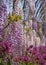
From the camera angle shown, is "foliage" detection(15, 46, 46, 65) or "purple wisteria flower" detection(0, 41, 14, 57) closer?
"purple wisteria flower" detection(0, 41, 14, 57)

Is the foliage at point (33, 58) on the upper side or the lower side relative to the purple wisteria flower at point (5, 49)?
lower

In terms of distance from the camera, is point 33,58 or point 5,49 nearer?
point 5,49

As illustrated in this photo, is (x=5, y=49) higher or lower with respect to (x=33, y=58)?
higher

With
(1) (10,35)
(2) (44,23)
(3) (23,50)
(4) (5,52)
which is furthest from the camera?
(2) (44,23)

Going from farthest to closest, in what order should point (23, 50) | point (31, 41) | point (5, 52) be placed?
point (31, 41)
point (23, 50)
point (5, 52)

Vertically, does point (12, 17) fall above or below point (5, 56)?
above

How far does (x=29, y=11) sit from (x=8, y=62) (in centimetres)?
314

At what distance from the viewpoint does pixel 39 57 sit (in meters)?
3.63

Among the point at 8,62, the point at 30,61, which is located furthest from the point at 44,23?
the point at 8,62

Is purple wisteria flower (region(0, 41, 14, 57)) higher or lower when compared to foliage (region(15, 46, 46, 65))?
higher

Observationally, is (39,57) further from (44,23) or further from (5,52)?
(44,23)

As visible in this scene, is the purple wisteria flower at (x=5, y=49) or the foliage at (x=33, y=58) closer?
the purple wisteria flower at (x=5, y=49)

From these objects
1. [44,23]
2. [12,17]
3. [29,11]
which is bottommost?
[44,23]

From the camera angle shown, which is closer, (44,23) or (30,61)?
(30,61)
